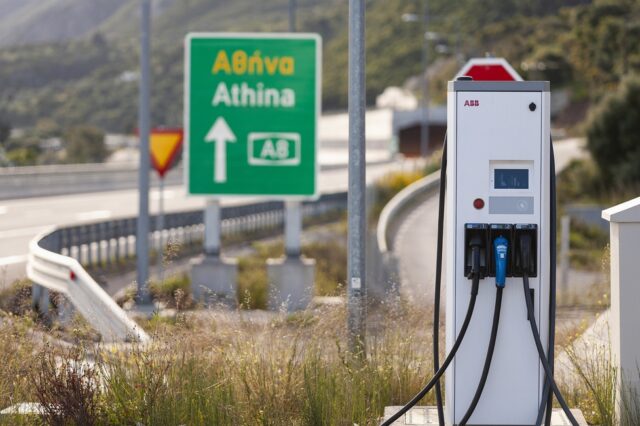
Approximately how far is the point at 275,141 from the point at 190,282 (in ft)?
8.92

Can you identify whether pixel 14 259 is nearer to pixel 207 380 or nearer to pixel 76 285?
pixel 76 285

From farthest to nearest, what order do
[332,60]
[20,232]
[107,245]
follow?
[332,60]
[20,232]
[107,245]

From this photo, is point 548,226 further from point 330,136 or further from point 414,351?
point 330,136

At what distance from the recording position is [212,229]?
19938 mm

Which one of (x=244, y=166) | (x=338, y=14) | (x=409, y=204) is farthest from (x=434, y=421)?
(x=338, y=14)

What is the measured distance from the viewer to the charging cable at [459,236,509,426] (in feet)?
21.0

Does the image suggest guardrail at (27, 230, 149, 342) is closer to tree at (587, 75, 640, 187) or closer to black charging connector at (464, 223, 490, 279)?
black charging connector at (464, 223, 490, 279)

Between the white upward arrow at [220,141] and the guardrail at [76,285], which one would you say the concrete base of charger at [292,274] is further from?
the guardrail at [76,285]

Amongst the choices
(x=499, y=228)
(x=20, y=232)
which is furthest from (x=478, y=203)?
(x=20, y=232)

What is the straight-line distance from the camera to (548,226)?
6582mm

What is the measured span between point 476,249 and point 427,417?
1223 millimetres

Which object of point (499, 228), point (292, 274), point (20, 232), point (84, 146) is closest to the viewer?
point (499, 228)

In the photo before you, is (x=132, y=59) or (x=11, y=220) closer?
(x=11, y=220)

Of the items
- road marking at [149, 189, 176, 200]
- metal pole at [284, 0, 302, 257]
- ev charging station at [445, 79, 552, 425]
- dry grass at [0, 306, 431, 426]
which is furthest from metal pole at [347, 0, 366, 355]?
road marking at [149, 189, 176, 200]
